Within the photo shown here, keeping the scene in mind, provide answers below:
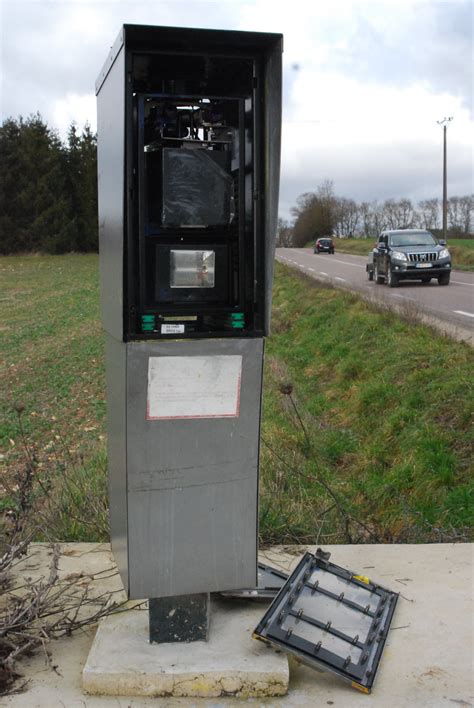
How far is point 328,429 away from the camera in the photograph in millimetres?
10500

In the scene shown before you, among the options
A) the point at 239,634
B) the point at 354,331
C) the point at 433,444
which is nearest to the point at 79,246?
the point at 354,331

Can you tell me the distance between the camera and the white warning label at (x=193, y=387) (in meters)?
3.17

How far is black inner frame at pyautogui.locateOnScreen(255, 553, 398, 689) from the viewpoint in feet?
10.5

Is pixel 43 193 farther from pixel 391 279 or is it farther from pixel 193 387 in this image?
pixel 193 387

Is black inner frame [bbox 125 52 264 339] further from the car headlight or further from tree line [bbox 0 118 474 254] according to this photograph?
tree line [bbox 0 118 474 254]

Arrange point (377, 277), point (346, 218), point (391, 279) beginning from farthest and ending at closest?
point (346, 218)
point (377, 277)
point (391, 279)

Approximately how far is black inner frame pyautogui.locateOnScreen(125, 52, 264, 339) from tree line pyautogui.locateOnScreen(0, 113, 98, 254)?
205ft

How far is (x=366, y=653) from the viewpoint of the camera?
3.33 m

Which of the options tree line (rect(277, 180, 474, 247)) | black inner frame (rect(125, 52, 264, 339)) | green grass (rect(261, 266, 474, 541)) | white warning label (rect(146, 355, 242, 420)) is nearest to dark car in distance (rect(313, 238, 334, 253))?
tree line (rect(277, 180, 474, 247))

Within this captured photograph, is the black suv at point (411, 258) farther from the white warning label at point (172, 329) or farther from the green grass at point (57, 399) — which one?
the white warning label at point (172, 329)

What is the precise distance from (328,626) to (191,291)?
1533 millimetres

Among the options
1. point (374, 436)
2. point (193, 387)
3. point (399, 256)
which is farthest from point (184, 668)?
point (399, 256)

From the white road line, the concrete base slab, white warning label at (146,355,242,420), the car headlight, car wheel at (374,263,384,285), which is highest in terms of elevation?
the car headlight

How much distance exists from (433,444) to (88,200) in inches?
2371
